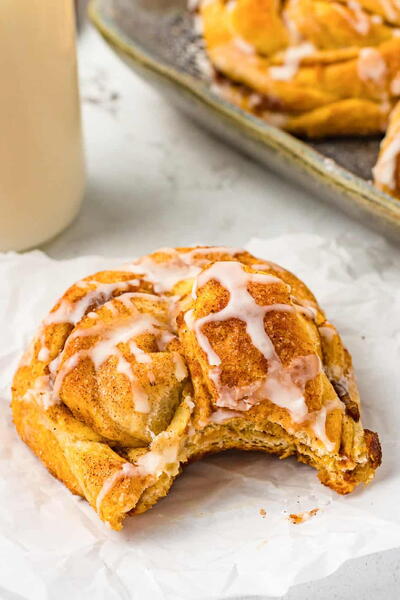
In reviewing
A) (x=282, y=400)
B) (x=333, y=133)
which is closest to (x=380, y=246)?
(x=333, y=133)

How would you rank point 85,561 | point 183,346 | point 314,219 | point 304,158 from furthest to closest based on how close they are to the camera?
point 314,219 → point 304,158 → point 183,346 → point 85,561

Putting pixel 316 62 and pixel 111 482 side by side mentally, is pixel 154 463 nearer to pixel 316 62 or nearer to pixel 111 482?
pixel 111 482

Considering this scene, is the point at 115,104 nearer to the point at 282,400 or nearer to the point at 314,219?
the point at 314,219

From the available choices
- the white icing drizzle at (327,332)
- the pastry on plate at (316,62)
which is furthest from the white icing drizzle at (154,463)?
the pastry on plate at (316,62)

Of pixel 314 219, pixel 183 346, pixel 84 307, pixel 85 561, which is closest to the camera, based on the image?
pixel 85 561

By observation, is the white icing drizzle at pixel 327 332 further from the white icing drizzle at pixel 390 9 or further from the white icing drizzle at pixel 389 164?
the white icing drizzle at pixel 390 9
